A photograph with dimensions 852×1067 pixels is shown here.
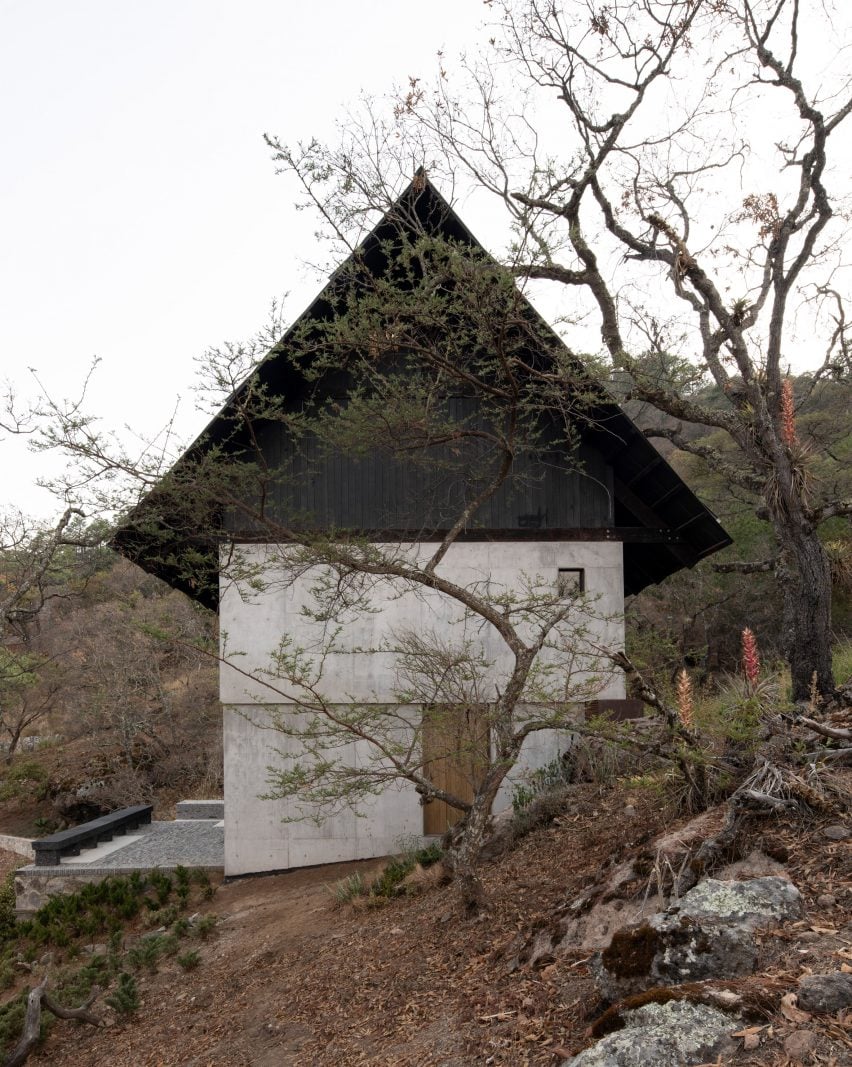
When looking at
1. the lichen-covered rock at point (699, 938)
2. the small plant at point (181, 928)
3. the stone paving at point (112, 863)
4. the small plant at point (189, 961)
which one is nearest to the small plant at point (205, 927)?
the small plant at point (181, 928)

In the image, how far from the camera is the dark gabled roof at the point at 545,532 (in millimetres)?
8672

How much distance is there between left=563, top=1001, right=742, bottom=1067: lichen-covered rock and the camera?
3.20 m

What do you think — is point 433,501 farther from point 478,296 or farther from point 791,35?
point 791,35

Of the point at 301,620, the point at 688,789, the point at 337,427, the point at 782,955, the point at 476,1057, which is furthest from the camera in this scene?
the point at 301,620

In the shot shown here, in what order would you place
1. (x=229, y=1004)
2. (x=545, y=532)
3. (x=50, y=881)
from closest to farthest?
(x=229, y=1004) → (x=545, y=532) → (x=50, y=881)

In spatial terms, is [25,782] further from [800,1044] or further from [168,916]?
[800,1044]

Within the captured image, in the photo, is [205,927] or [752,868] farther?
[205,927]

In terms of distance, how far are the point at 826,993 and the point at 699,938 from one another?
0.78 m

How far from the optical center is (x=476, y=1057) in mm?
4465

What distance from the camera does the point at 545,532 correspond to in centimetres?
1101

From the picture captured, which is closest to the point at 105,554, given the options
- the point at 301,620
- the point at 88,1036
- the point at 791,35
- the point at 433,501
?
the point at 301,620

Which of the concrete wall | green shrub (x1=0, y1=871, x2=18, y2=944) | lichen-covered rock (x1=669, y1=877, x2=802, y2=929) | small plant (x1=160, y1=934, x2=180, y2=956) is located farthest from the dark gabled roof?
lichen-covered rock (x1=669, y1=877, x2=802, y2=929)

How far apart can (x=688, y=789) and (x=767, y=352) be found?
19.1ft

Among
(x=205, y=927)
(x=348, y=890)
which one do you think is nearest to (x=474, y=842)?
(x=348, y=890)
